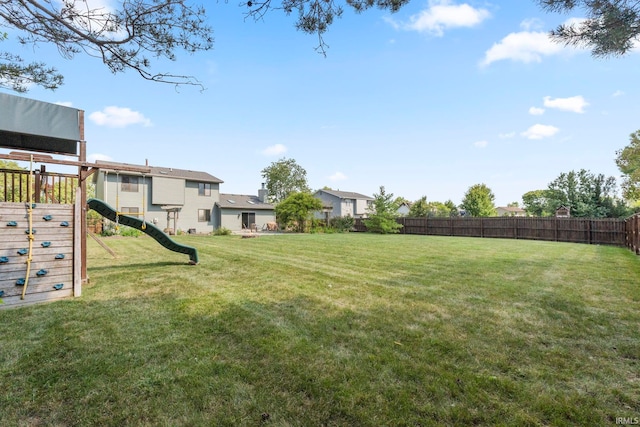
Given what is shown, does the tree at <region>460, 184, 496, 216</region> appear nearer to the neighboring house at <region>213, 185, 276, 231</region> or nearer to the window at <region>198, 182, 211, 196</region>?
the neighboring house at <region>213, 185, 276, 231</region>

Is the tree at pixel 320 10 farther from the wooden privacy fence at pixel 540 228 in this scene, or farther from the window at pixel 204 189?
the window at pixel 204 189

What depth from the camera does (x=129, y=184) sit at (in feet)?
Answer: 74.5

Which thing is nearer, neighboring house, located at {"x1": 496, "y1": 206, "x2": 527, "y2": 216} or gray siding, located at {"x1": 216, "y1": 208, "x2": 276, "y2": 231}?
gray siding, located at {"x1": 216, "y1": 208, "x2": 276, "y2": 231}

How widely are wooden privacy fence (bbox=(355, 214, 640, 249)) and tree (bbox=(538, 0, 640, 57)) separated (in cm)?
995

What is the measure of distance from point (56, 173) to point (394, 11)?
21.9ft

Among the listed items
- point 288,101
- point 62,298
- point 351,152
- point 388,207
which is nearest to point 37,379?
point 62,298

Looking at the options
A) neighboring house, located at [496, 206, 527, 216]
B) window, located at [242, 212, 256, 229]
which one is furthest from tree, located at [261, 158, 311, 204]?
neighboring house, located at [496, 206, 527, 216]

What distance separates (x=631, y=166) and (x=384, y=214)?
17405 millimetres

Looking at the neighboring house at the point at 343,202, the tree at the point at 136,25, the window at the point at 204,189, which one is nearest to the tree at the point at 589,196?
the neighboring house at the point at 343,202

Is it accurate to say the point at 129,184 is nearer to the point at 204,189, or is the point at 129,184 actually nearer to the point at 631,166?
the point at 204,189

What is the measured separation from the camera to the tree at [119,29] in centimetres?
354

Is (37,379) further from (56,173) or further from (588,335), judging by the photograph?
(588,335)

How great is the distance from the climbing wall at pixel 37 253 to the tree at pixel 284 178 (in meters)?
38.4

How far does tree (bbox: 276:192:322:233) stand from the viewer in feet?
82.7
